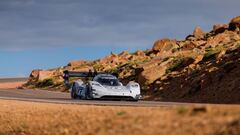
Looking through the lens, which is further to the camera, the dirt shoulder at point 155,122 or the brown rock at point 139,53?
the brown rock at point 139,53

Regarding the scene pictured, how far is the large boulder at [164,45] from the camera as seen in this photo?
7244cm

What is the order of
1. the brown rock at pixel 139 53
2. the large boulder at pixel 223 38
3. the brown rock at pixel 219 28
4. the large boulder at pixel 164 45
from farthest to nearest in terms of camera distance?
the brown rock at pixel 139 53 → the large boulder at pixel 164 45 → the brown rock at pixel 219 28 → the large boulder at pixel 223 38

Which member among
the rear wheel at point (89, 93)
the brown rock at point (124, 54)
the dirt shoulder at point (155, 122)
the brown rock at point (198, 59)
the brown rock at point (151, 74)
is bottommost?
the dirt shoulder at point (155, 122)

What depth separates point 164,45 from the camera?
7488cm

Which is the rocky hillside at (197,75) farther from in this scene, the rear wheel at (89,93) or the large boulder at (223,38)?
the rear wheel at (89,93)

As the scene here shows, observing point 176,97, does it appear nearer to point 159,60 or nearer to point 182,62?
point 182,62

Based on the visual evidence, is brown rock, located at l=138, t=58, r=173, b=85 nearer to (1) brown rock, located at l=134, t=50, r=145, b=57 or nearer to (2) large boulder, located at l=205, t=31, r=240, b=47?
(2) large boulder, located at l=205, t=31, r=240, b=47

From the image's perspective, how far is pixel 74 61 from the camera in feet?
344

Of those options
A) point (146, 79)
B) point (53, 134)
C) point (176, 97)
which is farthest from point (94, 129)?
point (146, 79)

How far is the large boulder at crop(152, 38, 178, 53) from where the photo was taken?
72438mm

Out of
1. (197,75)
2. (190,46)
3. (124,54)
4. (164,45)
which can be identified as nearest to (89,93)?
(197,75)

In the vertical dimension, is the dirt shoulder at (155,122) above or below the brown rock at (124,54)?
below

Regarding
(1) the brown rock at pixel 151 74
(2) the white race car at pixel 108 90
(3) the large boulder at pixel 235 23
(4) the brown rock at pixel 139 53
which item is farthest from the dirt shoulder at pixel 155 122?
(4) the brown rock at pixel 139 53

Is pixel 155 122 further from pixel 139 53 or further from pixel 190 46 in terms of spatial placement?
pixel 139 53
